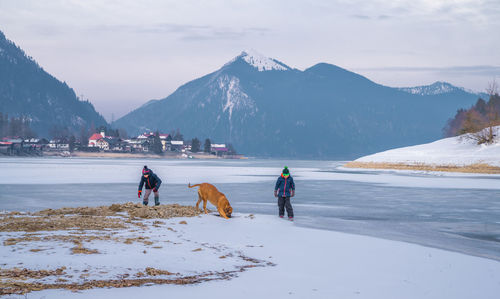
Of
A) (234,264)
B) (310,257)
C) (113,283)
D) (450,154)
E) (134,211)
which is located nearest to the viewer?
(113,283)

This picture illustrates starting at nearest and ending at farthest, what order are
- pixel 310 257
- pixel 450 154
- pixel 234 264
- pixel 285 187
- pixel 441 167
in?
pixel 234 264
pixel 310 257
pixel 285 187
pixel 441 167
pixel 450 154

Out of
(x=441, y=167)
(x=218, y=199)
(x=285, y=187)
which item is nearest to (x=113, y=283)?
(x=218, y=199)

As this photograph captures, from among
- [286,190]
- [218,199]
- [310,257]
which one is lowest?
[310,257]

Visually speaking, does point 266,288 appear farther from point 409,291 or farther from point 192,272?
point 409,291

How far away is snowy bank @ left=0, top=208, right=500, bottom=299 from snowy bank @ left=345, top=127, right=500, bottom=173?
5693 cm

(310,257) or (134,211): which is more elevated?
(134,211)

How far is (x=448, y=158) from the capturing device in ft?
232

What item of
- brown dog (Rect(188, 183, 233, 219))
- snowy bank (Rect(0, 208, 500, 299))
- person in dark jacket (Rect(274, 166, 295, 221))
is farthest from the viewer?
person in dark jacket (Rect(274, 166, 295, 221))

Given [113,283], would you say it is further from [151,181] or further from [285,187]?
[151,181]

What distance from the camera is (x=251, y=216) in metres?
19.4

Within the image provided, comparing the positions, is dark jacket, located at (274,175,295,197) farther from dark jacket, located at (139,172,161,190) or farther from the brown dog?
dark jacket, located at (139,172,161,190)

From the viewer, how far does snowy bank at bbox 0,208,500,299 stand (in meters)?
8.67

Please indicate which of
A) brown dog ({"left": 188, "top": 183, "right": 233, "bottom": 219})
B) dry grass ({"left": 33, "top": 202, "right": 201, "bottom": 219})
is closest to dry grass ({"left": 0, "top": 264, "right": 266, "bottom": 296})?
dry grass ({"left": 33, "top": 202, "right": 201, "bottom": 219})

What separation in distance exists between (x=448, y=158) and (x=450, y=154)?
108 inches
